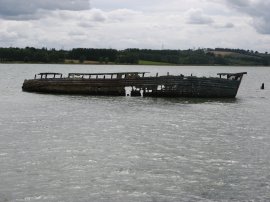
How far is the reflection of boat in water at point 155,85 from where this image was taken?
58406 millimetres

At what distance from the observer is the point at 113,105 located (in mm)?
50219

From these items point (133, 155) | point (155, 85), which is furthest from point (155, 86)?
point (133, 155)

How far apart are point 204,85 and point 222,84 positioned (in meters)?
2.69

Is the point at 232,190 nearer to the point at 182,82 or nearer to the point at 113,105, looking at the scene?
the point at 113,105

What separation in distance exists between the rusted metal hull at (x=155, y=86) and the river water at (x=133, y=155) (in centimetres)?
1339

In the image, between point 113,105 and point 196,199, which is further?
point 113,105

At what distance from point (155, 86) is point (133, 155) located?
1363 inches

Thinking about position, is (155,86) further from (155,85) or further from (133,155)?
(133,155)

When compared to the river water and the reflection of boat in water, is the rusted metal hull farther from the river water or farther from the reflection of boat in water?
the river water

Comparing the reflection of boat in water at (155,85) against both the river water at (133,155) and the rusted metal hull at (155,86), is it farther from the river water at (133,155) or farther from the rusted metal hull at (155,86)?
the river water at (133,155)

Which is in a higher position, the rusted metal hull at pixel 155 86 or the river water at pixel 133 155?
the rusted metal hull at pixel 155 86

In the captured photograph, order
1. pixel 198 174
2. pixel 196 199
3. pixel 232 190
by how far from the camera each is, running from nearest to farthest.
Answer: pixel 196 199 → pixel 232 190 → pixel 198 174

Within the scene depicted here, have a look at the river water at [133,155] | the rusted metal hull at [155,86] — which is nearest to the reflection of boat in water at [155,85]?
the rusted metal hull at [155,86]

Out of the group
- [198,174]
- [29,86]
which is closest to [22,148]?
[198,174]
